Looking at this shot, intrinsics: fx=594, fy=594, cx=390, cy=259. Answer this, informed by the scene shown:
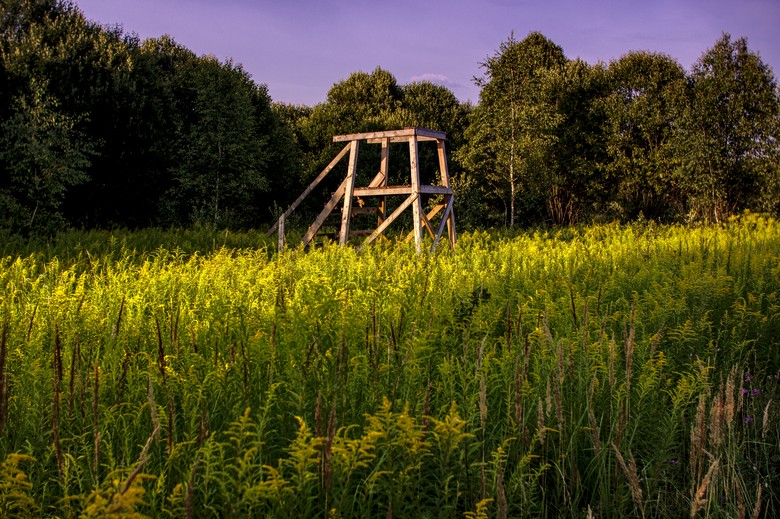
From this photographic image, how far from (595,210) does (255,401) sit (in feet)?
86.7

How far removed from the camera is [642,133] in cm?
2502

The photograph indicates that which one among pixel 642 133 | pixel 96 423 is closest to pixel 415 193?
pixel 96 423

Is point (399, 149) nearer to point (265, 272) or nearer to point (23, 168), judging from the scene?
point (23, 168)

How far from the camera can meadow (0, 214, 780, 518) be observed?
Answer: 201cm

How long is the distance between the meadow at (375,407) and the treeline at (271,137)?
33.4 feet

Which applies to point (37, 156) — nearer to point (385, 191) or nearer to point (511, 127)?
point (385, 191)

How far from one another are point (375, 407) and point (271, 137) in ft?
77.1

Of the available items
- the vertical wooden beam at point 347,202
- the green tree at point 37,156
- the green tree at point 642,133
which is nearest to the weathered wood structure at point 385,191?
the vertical wooden beam at point 347,202

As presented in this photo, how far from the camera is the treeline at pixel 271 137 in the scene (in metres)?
16.8

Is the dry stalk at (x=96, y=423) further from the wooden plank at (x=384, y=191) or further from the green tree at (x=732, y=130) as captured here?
the green tree at (x=732, y=130)

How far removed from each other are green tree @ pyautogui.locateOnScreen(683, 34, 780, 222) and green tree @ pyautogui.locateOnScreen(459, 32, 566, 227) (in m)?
4.72

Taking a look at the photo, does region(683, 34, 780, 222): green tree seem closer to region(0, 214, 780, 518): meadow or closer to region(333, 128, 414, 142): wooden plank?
region(333, 128, 414, 142): wooden plank

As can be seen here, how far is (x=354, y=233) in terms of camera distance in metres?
13.4

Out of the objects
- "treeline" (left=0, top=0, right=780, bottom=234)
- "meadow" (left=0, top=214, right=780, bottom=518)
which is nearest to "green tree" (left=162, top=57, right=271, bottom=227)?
"treeline" (left=0, top=0, right=780, bottom=234)
